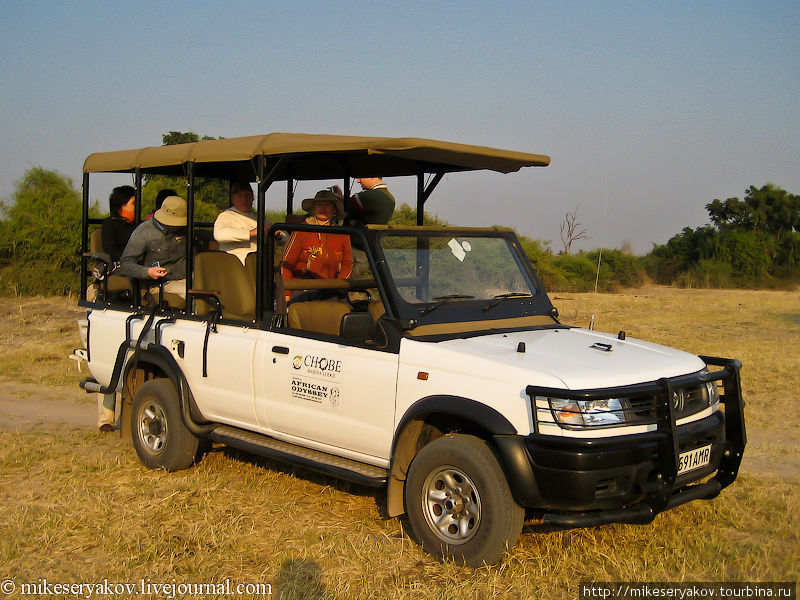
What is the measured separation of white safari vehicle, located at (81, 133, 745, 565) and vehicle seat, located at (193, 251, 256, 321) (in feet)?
0.05

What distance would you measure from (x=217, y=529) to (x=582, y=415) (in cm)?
222

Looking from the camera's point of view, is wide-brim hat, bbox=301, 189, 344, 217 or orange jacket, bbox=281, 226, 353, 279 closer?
orange jacket, bbox=281, 226, 353, 279

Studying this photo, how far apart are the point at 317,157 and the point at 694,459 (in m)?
3.05

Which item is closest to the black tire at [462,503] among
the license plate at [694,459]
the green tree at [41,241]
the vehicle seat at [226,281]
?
the license plate at [694,459]

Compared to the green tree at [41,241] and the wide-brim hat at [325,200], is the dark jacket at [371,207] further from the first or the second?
the green tree at [41,241]

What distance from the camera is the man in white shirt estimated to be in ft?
20.7

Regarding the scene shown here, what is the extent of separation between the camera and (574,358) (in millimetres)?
4402

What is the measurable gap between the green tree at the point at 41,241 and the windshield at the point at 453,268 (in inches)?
670

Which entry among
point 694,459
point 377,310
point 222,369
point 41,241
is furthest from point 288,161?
point 41,241

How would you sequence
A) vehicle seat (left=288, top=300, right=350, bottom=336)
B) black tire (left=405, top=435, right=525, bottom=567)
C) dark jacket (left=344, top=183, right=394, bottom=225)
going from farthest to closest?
dark jacket (left=344, top=183, right=394, bottom=225) < vehicle seat (left=288, top=300, right=350, bottom=336) < black tire (left=405, top=435, right=525, bottom=567)

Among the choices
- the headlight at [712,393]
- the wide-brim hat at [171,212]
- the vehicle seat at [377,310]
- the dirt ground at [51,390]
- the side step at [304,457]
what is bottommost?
the dirt ground at [51,390]

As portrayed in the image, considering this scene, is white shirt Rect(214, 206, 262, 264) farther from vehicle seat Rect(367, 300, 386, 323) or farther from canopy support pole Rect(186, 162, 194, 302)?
vehicle seat Rect(367, 300, 386, 323)

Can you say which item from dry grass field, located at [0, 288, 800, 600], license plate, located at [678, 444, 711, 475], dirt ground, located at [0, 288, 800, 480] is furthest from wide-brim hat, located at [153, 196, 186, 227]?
license plate, located at [678, 444, 711, 475]

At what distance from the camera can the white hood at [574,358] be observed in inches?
161
